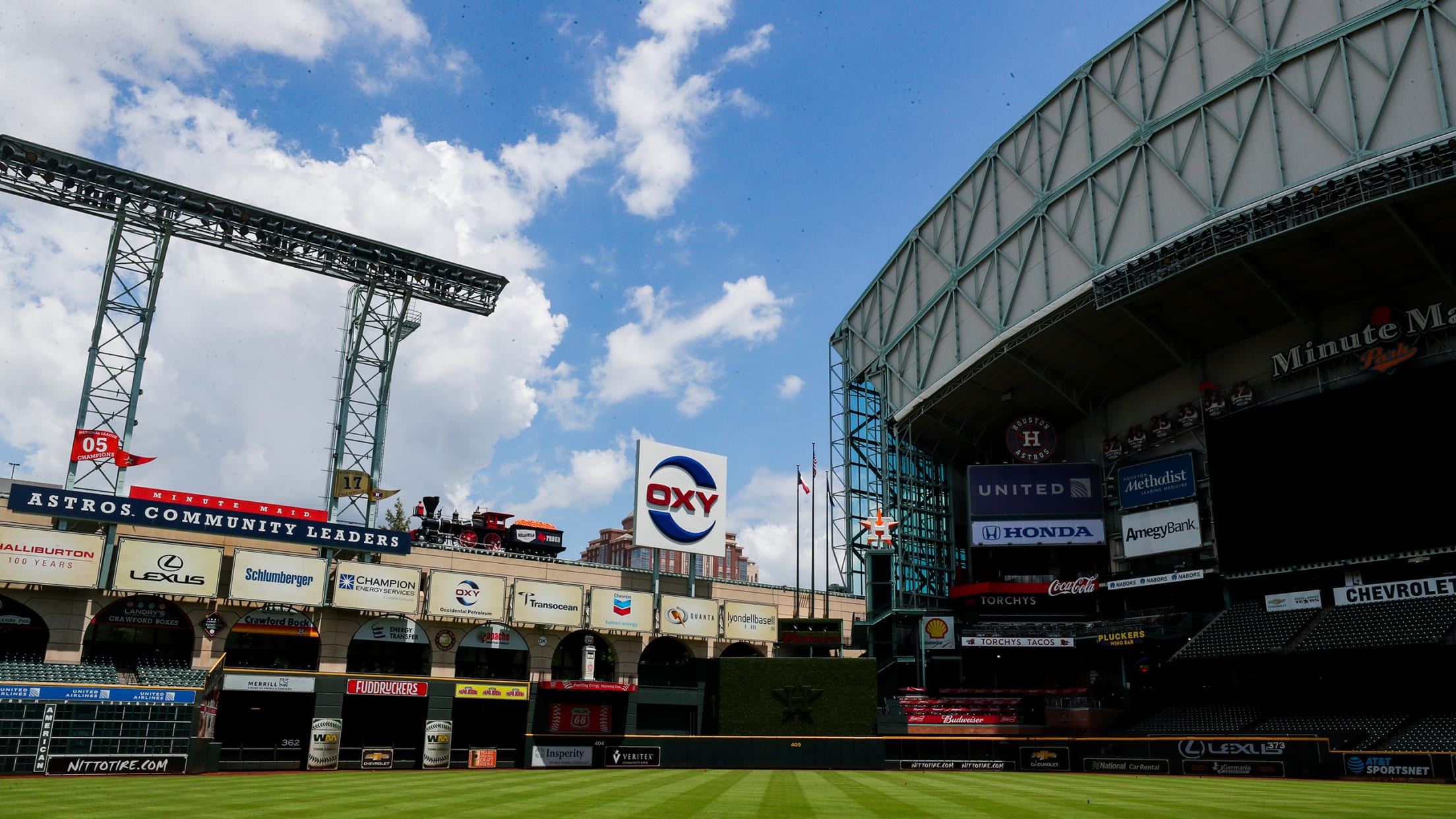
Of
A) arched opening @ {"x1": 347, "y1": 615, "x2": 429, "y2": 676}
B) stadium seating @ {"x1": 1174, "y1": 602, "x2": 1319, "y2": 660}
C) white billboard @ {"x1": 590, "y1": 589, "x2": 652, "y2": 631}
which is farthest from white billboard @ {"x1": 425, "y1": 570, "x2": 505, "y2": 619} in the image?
stadium seating @ {"x1": 1174, "y1": 602, "x2": 1319, "y2": 660}

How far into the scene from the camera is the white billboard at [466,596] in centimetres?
4300

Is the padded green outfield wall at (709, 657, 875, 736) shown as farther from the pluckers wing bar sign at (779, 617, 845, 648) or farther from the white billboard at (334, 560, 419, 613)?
the white billboard at (334, 560, 419, 613)

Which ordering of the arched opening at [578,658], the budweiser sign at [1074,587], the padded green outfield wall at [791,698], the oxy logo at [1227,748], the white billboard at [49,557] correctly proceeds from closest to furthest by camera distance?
the white billboard at [49,557] < the oxy logo at [1227,748] < the padded green outfield wall at [791,698] < the arched opening at [578,658] < the budweiser sign at [1074,587]

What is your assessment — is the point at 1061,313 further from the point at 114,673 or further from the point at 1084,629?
the point at 114,673

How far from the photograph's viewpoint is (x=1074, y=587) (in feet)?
187

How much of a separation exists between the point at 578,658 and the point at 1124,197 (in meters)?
37.2

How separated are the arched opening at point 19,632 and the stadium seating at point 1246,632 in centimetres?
5002

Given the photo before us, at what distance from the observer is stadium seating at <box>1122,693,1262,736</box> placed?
41844 millimetres

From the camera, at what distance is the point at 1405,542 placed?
1608 inches

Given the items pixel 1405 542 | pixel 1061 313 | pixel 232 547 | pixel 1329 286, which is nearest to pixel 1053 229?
pixel 1061 313

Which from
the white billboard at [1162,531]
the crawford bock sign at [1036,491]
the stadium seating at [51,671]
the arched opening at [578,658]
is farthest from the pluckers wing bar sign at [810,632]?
the stadium seating at [51,671]

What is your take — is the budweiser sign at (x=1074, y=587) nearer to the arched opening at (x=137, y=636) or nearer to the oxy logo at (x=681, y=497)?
the oxy logo at (x=681, y=497)

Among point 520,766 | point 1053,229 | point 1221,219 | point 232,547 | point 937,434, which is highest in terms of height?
point 1053,229

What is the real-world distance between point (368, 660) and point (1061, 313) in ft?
128
